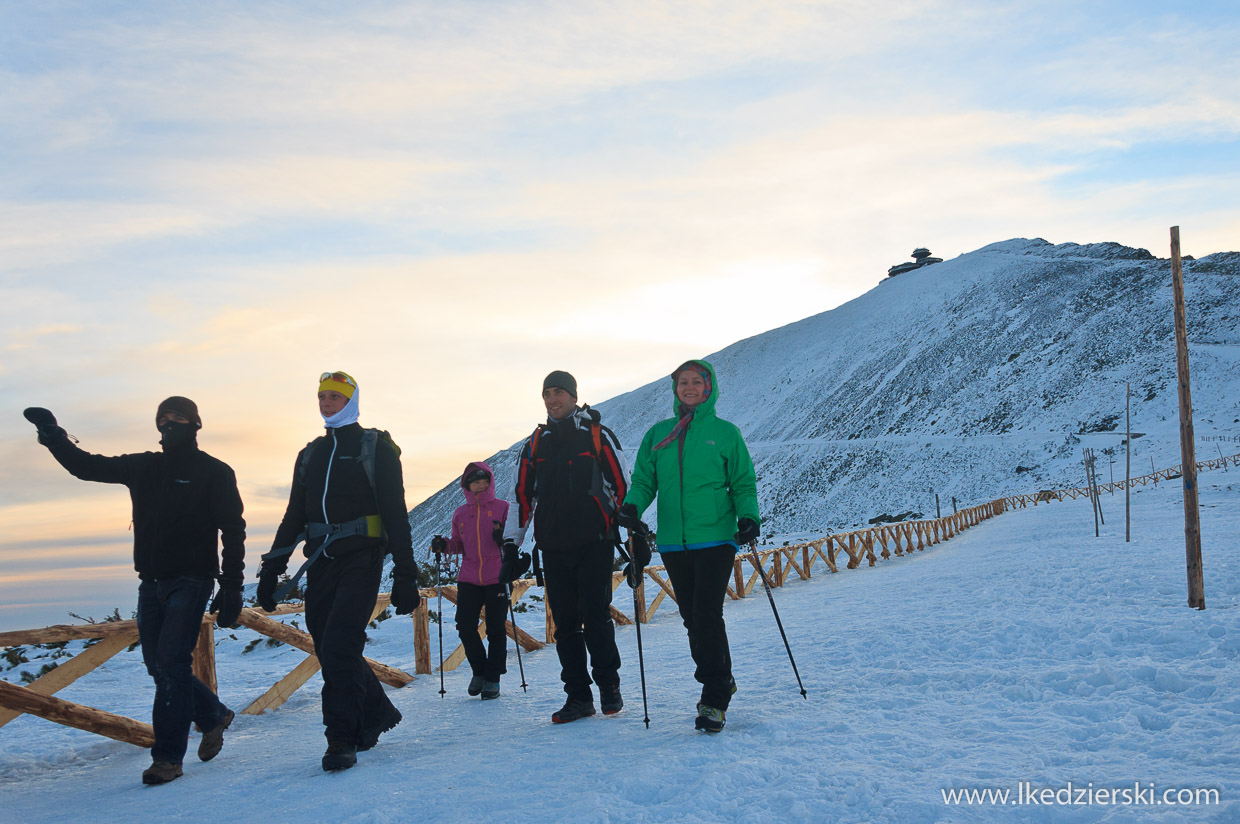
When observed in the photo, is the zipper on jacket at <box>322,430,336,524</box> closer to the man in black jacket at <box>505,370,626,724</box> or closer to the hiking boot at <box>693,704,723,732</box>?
the man in black jacket at <box>505,370,626,724</box>

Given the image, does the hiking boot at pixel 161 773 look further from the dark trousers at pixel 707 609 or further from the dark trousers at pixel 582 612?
the dark trousers at pixel 707 609

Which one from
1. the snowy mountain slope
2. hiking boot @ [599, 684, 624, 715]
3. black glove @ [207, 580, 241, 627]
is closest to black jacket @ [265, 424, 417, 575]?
black glove @ [207, 580, 241, 627]

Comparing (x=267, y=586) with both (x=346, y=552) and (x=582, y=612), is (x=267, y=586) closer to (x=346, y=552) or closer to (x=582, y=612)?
(x=346, y=552)

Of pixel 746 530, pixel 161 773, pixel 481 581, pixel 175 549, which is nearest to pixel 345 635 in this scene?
pixel 175 549

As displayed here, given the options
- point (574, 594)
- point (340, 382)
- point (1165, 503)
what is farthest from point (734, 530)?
point (1165, 503)

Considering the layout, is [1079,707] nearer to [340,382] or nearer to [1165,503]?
[340,382]

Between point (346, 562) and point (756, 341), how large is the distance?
131 metres

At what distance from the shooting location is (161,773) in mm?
4109

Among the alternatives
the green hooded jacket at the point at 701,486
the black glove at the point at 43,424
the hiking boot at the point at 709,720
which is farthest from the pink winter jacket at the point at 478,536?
the black glove at the point at 43,424

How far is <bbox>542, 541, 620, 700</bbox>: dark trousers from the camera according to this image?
4.89 m

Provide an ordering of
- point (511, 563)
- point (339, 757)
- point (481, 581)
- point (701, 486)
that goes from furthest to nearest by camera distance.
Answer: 1. point (481, 581)
2. point (511, 563)
3. point (701, 486)
4. point (339, 757)

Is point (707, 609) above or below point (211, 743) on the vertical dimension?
above

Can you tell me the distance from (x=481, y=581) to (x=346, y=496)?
2265mm

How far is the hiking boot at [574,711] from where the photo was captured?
→ 15.8 feet
